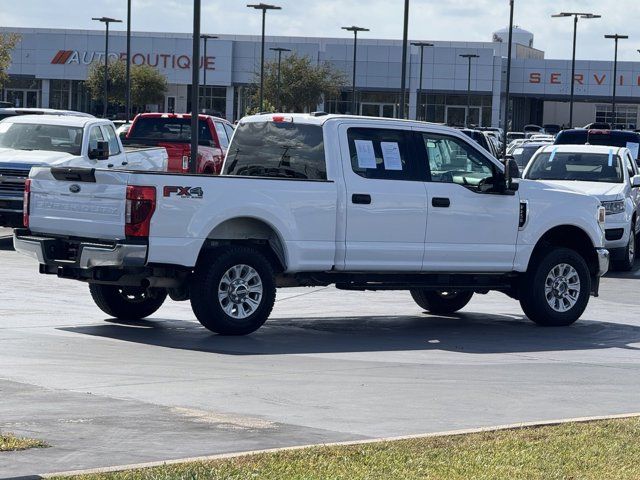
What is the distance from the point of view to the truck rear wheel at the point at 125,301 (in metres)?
14.4

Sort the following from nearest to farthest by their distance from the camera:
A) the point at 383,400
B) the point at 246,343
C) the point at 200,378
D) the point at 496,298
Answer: the point at 383,400, the point at 200,378, the point at 246,343, the point at 496,298

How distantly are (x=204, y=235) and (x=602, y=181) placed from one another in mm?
11130

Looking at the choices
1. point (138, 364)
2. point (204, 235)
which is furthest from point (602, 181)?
point (138, 364)

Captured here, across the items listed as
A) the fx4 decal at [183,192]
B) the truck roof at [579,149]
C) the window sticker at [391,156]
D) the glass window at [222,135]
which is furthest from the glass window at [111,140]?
the fx4 decal at [183,192]

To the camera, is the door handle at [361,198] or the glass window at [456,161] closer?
the door handle at [361,198]

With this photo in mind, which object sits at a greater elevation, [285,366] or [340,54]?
[340,54]

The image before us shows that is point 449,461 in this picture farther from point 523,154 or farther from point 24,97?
point 24,97

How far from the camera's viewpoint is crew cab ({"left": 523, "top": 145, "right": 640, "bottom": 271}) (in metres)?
21.7

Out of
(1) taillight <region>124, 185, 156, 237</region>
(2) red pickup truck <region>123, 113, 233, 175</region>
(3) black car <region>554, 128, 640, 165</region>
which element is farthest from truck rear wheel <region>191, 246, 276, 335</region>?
(3) black car <region>554, 128, 640, 165</region>

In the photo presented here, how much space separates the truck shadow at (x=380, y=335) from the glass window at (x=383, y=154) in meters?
1.68

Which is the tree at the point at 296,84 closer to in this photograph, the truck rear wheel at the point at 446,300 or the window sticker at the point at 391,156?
the truck rear wheel at the point at 446,300

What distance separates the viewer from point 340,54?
96.9 meters

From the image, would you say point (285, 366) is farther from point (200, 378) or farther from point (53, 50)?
point (53, 50)

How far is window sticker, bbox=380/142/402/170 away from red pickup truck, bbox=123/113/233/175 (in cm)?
1459
